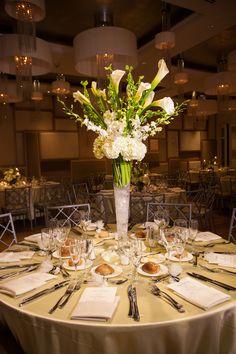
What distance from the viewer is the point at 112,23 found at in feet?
14.3

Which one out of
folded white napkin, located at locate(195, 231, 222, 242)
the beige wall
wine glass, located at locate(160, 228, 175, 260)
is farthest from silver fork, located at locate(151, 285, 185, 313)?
the beige wall

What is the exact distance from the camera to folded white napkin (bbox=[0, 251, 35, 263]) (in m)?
1.87

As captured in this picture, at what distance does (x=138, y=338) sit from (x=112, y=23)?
4377 mm

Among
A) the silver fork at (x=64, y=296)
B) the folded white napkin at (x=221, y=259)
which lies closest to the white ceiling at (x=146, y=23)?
the folded white napkin at (x=221, y=259)

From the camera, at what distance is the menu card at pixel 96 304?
119cm

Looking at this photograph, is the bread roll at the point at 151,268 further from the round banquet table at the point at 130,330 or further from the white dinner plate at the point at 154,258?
the round banquet table at the point at 130,330

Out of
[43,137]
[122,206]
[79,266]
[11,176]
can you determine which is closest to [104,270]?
[79,266]

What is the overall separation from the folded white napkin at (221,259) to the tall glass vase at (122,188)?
0.54 metres

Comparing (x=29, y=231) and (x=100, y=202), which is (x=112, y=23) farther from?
(x=29, y=231)

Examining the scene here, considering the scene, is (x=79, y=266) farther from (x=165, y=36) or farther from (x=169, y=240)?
(x=165, y=36)

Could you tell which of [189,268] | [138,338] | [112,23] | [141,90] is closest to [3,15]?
[112,23]

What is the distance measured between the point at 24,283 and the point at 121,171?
35.1 inches

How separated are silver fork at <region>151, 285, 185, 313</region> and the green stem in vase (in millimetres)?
725

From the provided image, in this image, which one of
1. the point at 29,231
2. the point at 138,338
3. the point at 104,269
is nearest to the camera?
the point at 138,338
